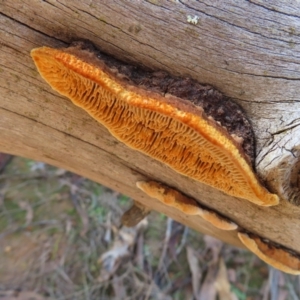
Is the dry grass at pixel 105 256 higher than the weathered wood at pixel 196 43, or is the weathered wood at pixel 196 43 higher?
the weathered wood at pixel 196 43

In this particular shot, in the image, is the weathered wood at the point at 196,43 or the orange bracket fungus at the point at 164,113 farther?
the weathered wood at the point at 196,43

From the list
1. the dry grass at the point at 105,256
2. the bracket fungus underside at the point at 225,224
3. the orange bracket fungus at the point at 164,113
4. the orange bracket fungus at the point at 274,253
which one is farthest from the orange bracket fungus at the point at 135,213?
the dry grass at the point at 105,256

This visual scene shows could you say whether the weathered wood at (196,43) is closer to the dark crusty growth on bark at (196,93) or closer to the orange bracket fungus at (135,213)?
the dark crusty growth on bark at (196,93)

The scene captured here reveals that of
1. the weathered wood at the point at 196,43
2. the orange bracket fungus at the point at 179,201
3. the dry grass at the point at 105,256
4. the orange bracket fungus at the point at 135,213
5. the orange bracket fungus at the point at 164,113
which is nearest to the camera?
the orange bracket fungus at the point at 164,113

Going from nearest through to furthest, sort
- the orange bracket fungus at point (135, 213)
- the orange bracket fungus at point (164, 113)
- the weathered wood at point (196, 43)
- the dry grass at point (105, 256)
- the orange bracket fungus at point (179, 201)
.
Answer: the orange bracket fungus at point (164, 113) → the weathered wood at point (196, 43) → the orange bracket fungus at point (179, 201) → the orange bracket fungus at point (135, 213) → the dry grass at point (105, 256)

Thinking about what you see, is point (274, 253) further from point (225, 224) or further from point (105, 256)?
point (105, 256)

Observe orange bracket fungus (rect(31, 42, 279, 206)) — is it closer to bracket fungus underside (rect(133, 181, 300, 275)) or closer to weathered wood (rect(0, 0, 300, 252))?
weathered wood (rect(0, 0, 300, 252))

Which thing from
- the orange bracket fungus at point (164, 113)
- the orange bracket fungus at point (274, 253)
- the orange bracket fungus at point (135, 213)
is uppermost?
the orange bracket fungus at point (164, 113)
